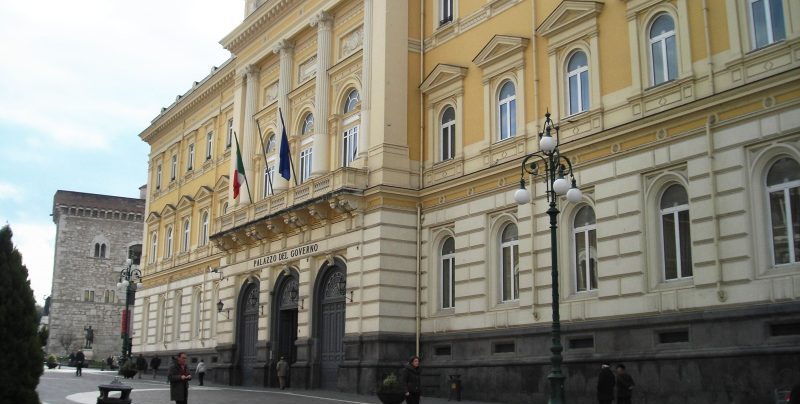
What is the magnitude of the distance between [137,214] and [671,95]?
257 ft

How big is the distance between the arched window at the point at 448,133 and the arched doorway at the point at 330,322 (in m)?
5.93

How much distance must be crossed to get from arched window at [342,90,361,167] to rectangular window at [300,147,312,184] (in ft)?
9.33

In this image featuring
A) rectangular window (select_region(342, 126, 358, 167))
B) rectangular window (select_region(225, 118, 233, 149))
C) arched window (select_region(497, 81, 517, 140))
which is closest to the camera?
arched window (select_region(497, 81, 517, 140))

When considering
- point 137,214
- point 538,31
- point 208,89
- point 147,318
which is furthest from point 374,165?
point 137,214

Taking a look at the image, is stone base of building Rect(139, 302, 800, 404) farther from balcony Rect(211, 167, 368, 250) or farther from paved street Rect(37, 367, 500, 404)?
balcony Rect(211, 167, 368, 250)

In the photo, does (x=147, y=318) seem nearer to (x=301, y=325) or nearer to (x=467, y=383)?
(x=301, y=325)

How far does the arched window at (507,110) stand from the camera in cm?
2939

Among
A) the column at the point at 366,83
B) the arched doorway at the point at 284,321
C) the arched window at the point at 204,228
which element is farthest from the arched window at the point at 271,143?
the arched window at the point at 204,228

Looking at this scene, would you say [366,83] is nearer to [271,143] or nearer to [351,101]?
[351,101]

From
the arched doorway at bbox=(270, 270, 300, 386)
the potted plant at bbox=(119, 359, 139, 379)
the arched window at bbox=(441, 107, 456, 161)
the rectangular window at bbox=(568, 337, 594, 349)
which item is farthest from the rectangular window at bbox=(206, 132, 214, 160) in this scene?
the rectangular window at bbox=(568, 337, 594, 349)

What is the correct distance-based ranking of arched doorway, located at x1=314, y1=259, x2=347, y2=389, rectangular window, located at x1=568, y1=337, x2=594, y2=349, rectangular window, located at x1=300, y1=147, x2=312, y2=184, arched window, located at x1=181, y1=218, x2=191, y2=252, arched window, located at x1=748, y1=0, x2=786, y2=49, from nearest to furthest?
arched window, located at x1=748, y1=0, x2=786, y2=49 → rectangular window, located at x1=568, y1=337, x2=594, y2=349 → arched doorway, located at x1=314, y1=259, x2=347, y2=389 → rectangular window, located at x1=300, y1=147, x2=312, y2=184 → arched window, located at x1=181, y1=218, x2=191, y2=252

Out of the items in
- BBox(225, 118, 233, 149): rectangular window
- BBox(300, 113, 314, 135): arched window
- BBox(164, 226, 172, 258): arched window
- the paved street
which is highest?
BBox(225, 118, 233, 149): rectangular window

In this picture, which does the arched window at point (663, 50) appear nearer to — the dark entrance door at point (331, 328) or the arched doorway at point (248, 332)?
the dark entrance door at point (331, 328)

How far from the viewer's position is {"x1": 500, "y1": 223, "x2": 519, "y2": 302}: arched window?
93.0 feet
